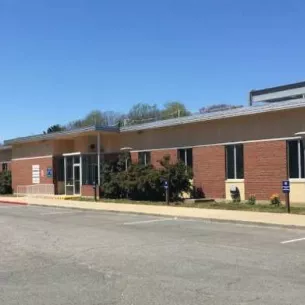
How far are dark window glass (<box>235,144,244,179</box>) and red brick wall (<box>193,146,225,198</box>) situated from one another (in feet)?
2.65

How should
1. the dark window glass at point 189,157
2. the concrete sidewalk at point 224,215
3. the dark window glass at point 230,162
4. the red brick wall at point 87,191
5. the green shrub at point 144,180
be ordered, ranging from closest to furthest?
the concrete sidewalk at point 224,215, the dark window glass at point 230,162, the green shrub at point 144,180, the dark window glass at point 189,157, the red brick wall at point 87,191

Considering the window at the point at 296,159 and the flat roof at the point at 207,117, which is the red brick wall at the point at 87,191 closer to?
the flat roof at the point at 207,117

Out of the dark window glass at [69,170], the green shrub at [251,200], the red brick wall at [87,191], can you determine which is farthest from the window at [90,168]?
the green shrub at [251,200]

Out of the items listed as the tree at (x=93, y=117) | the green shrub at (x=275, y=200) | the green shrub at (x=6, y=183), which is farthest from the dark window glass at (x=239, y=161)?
the tree at (x=93, y=117)

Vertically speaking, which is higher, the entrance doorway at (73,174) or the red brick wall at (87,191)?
the entrance doorway at (73,174)

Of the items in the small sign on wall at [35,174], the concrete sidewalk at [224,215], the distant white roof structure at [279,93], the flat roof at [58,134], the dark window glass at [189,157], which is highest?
the distant white roof structure at [279,93]

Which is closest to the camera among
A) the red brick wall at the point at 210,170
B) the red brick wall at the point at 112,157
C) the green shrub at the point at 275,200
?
the green shrub at the point at 275,200

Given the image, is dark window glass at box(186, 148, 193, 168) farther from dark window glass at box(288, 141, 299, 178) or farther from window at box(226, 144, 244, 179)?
dark window glass at box(288, 141, 299, 178)

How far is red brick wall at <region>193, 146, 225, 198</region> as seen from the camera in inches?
1091

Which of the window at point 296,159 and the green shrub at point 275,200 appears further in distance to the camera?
the green shrub at point 275,200

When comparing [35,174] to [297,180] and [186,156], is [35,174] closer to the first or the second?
[186,156]

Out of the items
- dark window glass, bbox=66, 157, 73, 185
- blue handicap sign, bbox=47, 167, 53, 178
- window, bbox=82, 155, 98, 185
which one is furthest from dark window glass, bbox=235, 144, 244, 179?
blue handicap sign, bbox=47, 167, 53, 178

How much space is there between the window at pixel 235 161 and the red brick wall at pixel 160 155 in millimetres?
3949

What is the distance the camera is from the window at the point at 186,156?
29.9 m
